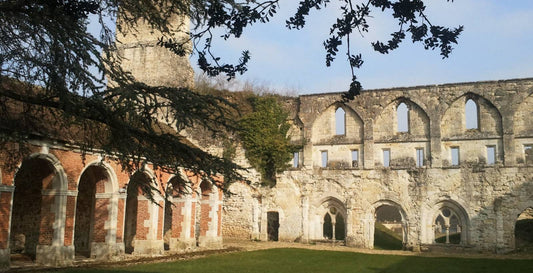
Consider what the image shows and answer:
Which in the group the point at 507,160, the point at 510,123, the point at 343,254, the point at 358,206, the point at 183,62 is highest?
the point at 183,62

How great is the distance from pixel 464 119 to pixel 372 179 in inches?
206

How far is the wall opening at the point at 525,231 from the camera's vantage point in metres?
23.6

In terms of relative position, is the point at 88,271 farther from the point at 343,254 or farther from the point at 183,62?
the point at 183,62

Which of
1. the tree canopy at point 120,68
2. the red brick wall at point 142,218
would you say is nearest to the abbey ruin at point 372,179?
the red brick wall at point 142,218

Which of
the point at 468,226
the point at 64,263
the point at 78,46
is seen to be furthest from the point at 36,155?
the point at 468,226

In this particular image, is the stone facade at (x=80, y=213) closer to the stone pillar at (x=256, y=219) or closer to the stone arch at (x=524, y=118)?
the stone pillar at (x=256, y=219)

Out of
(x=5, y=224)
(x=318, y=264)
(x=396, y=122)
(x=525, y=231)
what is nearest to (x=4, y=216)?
(x=5, y=224)

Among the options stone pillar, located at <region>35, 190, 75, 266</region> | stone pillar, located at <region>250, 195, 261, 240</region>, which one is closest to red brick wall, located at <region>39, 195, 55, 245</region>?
stone pillar, located at <region>35, 190, 75, 266</region>

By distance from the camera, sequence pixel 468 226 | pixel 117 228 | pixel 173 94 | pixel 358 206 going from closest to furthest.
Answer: pixel 173 94 → pixel 117 228 → pixel 468 226 → pixel 358 206

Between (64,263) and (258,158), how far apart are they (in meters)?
13.6

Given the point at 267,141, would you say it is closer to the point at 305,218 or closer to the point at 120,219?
the point at 305,218

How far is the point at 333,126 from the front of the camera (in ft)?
85.6

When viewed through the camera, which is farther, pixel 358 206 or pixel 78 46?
pixel 358 206

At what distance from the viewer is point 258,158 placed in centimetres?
2595
